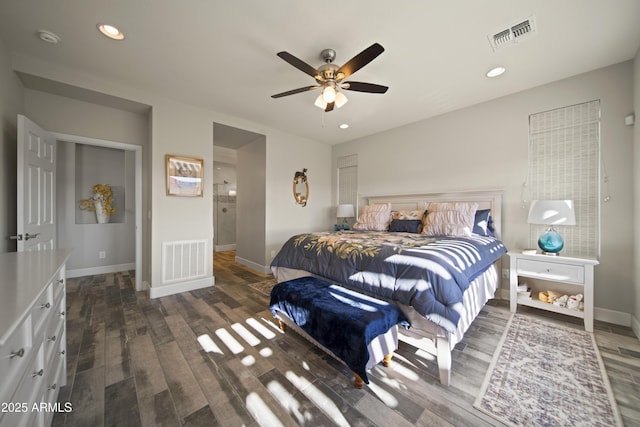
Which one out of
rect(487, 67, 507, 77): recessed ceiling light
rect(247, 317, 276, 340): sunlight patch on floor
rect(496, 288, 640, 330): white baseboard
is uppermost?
rect(487, 67, 507, 77): recessed ceiling light

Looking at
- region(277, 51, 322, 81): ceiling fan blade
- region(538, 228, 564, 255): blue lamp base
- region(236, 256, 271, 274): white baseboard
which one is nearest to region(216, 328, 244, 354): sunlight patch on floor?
region(236, 256, 271, 274): white baseboard

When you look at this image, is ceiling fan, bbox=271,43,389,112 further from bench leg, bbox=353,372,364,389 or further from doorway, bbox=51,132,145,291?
doorway, bbox=51,132,145,291

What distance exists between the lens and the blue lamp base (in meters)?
2.53

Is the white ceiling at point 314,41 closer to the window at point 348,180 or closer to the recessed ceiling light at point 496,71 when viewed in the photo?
the recessed ceiling light at point 496,71

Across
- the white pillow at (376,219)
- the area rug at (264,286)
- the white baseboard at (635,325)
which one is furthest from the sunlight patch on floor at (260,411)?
the white baseboard at (635,325)

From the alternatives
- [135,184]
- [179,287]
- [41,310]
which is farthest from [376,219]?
[135,184]

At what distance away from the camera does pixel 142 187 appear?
3.46 meters

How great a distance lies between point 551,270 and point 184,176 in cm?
457

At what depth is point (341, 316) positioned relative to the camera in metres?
1.62

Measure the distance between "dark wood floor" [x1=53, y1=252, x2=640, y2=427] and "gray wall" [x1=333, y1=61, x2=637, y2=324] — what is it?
771mm

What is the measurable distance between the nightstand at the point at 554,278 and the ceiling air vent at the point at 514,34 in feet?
6.90

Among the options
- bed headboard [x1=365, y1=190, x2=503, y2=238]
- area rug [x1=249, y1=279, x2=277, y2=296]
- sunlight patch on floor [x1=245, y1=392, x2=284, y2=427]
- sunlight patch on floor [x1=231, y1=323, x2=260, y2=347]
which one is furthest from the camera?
area rug [x1=249, y1=279, x2=277, y2=296]

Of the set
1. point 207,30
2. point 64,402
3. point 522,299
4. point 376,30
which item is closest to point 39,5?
point 207,30

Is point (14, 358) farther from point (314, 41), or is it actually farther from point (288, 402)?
point (314, 41)
